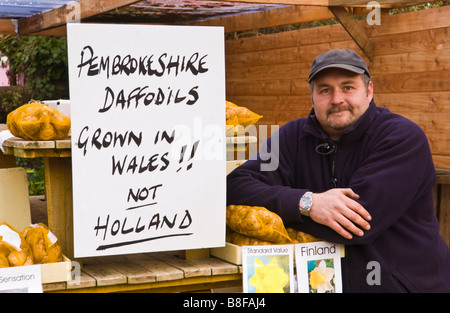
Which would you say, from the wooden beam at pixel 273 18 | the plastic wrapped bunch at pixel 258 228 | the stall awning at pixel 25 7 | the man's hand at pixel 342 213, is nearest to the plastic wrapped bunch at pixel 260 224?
the plastic wrapped bunch at pixel 258 228

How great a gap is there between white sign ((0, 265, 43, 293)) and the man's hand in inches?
39.1

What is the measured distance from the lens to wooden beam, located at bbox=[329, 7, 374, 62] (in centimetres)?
516

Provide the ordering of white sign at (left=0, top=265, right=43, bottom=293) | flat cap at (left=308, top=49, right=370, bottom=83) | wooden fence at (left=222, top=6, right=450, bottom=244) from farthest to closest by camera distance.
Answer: wooden fence at (left=222, top=6, right=450, bottom=244), flat cap at (left=308, top=49, right=370, bottom=83), white sign at (left=0, top=265, right=43, bottom=293)

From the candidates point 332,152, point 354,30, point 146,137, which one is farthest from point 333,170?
point 354,30

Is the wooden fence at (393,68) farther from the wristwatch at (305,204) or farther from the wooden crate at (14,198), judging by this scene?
the wooden crate at (14,198)

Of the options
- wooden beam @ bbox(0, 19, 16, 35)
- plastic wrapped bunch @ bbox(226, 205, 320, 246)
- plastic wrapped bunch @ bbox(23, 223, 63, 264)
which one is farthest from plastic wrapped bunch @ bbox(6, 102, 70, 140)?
wooden beam @ bbox(0, 19, 16, 35)

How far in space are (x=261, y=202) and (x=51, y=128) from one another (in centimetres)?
83

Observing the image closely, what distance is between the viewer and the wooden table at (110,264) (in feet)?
6.89

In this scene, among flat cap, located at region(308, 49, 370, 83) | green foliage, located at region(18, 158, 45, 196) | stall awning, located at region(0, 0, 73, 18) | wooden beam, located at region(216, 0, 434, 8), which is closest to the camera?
flat cap, located at region(308, 49, 370, 83)

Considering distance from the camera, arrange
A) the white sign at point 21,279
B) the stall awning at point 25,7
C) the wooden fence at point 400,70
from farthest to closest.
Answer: the stall awning at point 25,7 → the wooden fence at point 400,70 → the white sign at point 21,279

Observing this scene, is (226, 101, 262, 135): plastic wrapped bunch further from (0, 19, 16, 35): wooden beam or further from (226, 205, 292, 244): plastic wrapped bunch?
(0, 19, 16, 35): wooden beam

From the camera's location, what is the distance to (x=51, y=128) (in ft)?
7.27

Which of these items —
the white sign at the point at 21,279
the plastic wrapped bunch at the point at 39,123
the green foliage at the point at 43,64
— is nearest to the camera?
the white sign at the point at 21,279
